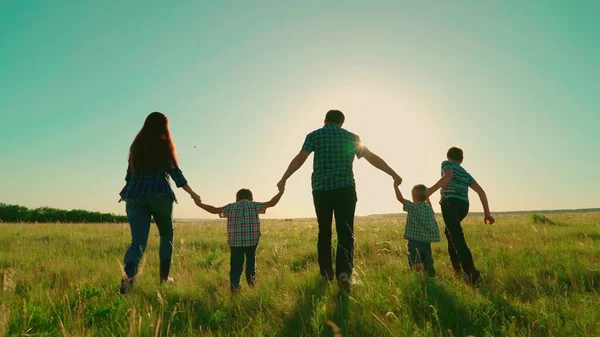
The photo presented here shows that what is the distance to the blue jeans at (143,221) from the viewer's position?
5.18m

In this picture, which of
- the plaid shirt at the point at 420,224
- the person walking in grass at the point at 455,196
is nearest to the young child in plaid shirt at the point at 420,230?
the plaid shirt at the point at 420,224

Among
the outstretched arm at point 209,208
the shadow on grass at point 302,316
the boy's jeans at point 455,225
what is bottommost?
the shadow on grass at point 302,316

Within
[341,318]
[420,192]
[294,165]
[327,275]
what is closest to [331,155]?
[294,165]

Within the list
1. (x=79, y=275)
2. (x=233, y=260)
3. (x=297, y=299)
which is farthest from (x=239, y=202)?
(x=79, y=275)

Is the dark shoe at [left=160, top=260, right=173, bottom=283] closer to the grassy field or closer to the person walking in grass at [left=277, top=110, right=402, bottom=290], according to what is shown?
the grassy field

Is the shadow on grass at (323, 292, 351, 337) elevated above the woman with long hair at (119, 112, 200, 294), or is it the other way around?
the woman with long hair at (119, 112, 200, 294)

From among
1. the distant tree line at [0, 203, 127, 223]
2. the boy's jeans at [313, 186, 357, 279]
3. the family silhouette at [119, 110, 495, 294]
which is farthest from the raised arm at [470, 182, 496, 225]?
the distant tree line at [0, 203, 127, 223]

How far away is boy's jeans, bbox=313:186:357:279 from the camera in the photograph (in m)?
5.35

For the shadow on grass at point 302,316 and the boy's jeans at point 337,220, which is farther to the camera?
the boy's jeans at point 337,220

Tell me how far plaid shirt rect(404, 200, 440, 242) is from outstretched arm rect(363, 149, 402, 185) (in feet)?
1.61

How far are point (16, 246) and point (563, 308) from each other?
39.1 ft

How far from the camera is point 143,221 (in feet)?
17.8

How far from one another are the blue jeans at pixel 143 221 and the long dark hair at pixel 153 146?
0.48 meters

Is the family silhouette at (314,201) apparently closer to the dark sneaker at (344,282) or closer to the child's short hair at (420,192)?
the dark sneaker at (344,282)
